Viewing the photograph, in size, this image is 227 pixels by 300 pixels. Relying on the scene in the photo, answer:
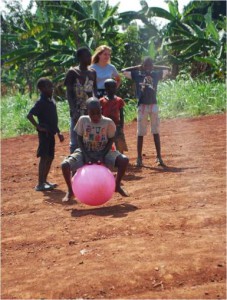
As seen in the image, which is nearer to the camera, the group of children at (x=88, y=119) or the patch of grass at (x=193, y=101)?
the group of children at (x=88, y=119)

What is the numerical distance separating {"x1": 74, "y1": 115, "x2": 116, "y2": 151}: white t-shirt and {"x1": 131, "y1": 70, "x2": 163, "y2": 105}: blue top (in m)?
1.90

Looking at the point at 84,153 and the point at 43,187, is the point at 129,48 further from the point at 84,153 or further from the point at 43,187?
the point at 84,153

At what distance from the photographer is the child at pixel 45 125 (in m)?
6.77

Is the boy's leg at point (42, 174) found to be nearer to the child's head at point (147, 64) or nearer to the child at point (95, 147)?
the child at point (95, 147)

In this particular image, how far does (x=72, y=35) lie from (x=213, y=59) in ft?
14.3

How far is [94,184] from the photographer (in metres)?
5.29

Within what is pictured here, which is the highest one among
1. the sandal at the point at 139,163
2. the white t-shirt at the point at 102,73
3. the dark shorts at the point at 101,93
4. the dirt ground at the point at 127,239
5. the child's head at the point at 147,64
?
the child's head at the point at 147,64

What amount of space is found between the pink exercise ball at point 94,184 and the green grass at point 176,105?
895 cm

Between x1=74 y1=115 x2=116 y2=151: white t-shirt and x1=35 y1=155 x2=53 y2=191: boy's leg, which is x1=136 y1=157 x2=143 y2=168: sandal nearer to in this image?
x1=35 y1=155 x2=53 y2=191: boy's leg

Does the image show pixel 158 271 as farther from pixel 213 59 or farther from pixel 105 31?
pixel 105 31

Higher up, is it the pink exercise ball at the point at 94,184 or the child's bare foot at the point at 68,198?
the pink exercise ball at the point at 94,184

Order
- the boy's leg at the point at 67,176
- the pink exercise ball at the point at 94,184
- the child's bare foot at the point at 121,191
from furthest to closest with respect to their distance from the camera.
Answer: the child's bare foot at the point at 121,191 → the boy's leg at the point at 67,176 → the pink exercise ball at the point at 94,184

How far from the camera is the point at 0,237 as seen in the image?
5090 mm

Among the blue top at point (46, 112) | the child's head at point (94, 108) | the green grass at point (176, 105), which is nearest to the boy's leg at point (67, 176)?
the child's head at point (94, 108)
